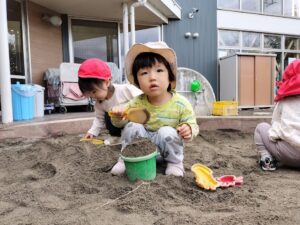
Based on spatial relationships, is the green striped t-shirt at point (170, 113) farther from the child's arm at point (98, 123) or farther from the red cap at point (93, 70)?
the child's arm at point (98, 123)

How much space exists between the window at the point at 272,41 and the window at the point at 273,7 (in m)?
0.77

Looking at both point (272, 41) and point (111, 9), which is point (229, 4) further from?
point (111, 9)

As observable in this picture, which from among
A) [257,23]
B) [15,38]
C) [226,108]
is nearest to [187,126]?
[226,108]

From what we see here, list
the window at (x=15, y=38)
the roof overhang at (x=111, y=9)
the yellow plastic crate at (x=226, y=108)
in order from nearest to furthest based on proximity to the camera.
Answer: the yellow plastic crate at (x=226, y=108) → the window at (x=15, y=38) → the roof overhang at (x=111, y=9)

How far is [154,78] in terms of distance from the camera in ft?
5.63

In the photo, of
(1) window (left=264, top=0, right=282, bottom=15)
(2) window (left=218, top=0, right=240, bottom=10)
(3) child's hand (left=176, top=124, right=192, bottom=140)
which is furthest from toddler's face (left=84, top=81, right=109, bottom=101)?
(1) window (left=264, top=0, right=282, bottom=15)

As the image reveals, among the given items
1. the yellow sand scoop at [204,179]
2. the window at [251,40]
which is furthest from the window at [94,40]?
the yellow sand scoop at [204,179]

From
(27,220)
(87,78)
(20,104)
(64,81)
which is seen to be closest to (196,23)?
(64,81)

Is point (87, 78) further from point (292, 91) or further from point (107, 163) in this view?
point (292, 91)

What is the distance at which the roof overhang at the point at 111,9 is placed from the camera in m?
5.65

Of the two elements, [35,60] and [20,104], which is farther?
[35,60]

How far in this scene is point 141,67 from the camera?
1.76 m

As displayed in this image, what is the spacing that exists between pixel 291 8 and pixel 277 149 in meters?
9.60

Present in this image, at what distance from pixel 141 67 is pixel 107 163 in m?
0.72
